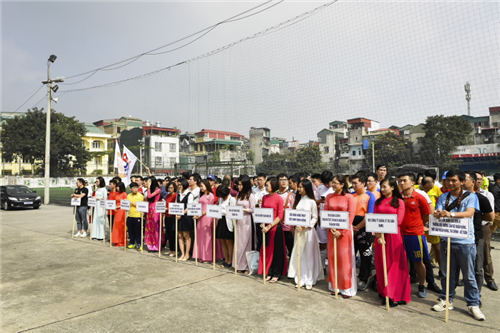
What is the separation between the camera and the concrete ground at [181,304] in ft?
12.2

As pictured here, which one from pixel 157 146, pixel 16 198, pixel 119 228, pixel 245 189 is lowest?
pixel 119 228

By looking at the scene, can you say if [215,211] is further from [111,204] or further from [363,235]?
[111,204]

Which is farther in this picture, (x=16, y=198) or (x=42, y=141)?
(x=42, y=141)

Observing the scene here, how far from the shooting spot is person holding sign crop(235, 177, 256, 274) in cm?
590

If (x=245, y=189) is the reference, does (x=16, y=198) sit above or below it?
below

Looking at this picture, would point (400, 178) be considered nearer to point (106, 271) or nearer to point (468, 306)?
point (468, 306)

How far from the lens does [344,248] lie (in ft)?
15.3

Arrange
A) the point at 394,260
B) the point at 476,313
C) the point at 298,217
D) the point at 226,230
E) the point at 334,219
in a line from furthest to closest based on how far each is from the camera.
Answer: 1. the point at 226,230
2. the point at 298,217
3. the point at 334,219
4. the point at 394,260
5. the point at 476,313

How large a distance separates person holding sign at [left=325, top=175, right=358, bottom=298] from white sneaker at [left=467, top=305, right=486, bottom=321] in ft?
4.37

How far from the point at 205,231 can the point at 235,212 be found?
1254 millimetres

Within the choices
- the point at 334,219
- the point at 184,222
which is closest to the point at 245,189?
the point at 184,222

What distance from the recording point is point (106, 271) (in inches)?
238

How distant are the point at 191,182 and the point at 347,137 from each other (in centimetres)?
3812

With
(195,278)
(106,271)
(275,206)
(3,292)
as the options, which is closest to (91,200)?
(106,271)
